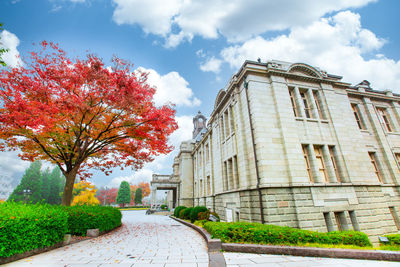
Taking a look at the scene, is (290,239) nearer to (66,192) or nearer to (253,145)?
(253,145)

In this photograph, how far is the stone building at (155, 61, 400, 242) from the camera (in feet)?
35.2

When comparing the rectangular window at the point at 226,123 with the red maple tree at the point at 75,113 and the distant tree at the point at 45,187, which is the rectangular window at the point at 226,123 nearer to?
the red maple tree at the point at 75,113

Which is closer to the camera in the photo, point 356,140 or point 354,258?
point 354,258

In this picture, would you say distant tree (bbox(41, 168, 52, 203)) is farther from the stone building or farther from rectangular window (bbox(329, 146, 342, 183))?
rectangular window (bbox(329, 146, 342, 183))

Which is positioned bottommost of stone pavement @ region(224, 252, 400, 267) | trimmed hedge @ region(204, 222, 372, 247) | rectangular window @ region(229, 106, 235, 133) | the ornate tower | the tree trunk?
stone pavement @ region(224, 252, 400, 267)

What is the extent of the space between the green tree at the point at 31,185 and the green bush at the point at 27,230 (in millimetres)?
66738

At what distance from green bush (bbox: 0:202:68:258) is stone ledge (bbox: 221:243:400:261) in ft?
23.0

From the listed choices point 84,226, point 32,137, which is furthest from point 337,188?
point 32,137

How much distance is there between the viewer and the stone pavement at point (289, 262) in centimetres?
535

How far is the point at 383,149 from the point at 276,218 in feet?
45.5

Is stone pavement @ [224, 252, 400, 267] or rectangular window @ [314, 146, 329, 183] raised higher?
rectangular window @ [314, 146, 329, 183]

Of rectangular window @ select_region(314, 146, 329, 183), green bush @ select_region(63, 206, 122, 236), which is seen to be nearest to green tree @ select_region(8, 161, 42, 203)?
green bush @ select_region(63, 206, 122, 236)

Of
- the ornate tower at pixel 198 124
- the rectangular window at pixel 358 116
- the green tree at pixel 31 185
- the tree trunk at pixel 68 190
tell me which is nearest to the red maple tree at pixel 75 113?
the tree trunk at pixel 68 190

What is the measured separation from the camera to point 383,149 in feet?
52.1
